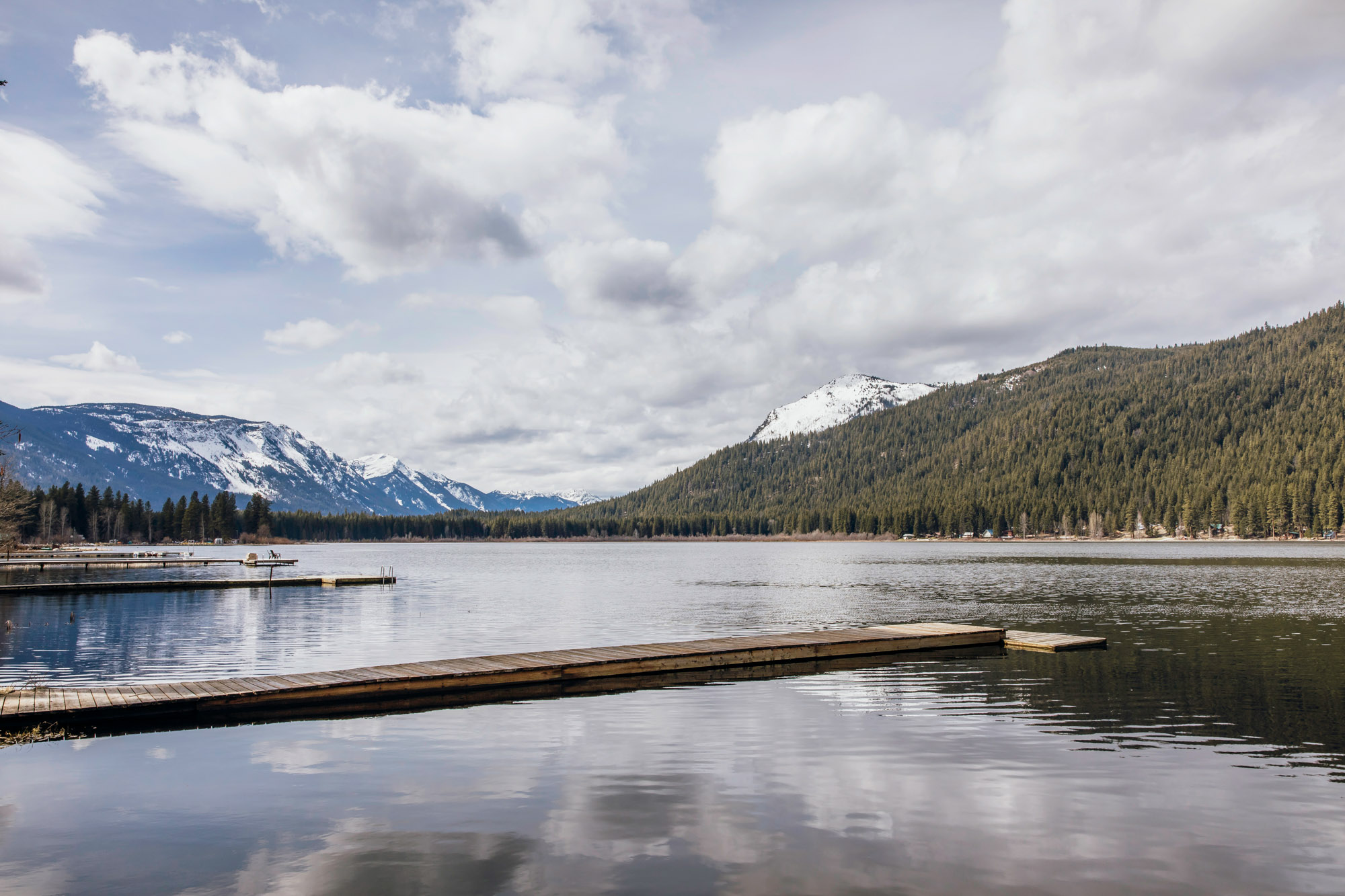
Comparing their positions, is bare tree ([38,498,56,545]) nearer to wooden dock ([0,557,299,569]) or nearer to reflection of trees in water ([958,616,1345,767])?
wooden dock ([0,557,299,569])

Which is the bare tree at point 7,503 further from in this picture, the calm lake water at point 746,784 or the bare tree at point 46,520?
the bare tree at point 46,520

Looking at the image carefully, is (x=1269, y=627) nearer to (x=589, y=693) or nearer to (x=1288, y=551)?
(x=589, y=693)

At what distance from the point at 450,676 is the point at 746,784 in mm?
13572

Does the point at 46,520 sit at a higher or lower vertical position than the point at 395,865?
higher

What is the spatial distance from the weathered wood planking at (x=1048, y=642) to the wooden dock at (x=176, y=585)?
6555 cm

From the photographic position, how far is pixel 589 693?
27.3m

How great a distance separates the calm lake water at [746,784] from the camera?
12258mm

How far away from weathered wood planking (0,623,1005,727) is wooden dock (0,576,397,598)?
5696 centimetres

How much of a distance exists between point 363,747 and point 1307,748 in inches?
903

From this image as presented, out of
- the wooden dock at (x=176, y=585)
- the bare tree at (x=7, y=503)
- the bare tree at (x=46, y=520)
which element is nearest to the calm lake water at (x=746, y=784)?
the wooden dock at (x=176, y=585)

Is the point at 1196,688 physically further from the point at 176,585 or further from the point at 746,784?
the point at 176,585

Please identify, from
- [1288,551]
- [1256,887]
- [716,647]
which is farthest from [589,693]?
[1288,551]

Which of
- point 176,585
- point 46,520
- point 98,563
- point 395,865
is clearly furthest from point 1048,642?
point 46,520

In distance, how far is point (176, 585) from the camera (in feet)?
246
